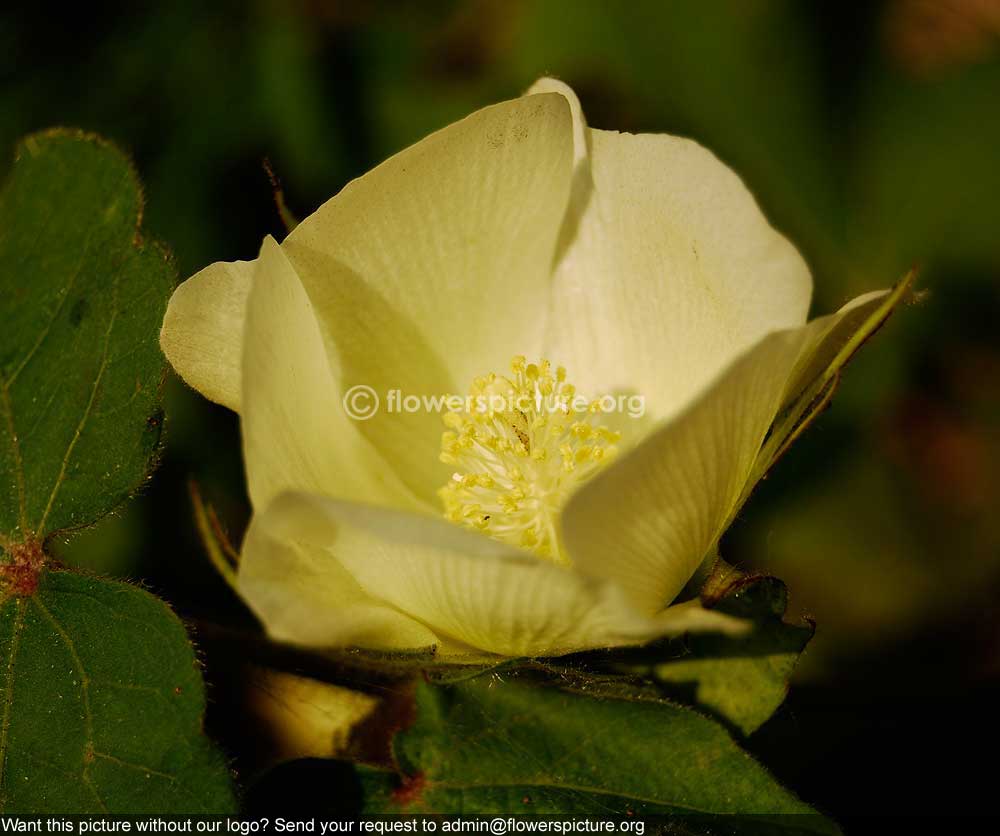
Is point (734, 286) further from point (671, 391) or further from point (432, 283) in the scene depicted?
point (432, 283)

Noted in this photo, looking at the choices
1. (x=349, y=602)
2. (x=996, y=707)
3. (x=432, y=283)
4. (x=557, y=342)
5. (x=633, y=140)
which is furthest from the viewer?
(x=996, y=707)

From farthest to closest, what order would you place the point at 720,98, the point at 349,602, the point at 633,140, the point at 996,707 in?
the point at 720,98, the point at 996,707, the point at 633,140, the point at 349,602

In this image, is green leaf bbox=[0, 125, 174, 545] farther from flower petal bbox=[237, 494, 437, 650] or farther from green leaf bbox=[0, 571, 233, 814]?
flower petal bbox=[237, 494, 437, 650]

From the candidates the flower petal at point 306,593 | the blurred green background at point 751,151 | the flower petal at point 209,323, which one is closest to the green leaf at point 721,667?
the flower petal at point 306,593

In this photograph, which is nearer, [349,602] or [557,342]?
[349,602]

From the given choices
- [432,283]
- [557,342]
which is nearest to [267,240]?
[432,283]

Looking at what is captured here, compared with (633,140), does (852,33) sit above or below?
above

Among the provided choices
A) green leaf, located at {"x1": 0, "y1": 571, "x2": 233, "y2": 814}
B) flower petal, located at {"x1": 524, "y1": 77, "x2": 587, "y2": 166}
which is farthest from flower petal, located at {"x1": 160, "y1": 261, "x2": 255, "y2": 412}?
flower petal, located at {"x1": 524, "y1": 77, "x2": 587, "y2": 166}
